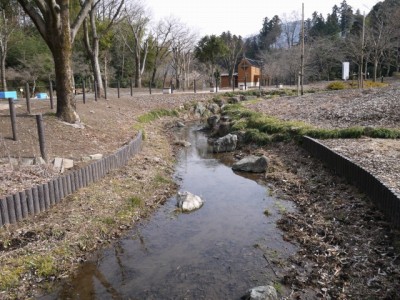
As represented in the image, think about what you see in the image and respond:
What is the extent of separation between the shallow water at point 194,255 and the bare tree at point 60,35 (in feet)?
19.4

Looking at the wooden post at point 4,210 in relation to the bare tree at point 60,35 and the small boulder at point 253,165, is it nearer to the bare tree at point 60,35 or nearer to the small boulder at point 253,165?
the bare tree at point 60,35

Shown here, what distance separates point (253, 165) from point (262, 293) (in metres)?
7.55

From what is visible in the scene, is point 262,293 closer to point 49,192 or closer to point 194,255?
point 194,255

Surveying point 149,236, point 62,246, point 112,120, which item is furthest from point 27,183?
point 112,120

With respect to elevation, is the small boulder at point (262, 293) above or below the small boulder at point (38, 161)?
below

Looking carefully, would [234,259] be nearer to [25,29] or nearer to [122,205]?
[122,205]

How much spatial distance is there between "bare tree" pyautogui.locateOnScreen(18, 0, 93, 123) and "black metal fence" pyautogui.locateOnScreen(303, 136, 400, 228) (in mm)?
8928

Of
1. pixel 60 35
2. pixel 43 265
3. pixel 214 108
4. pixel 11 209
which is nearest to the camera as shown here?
pixel 43 265

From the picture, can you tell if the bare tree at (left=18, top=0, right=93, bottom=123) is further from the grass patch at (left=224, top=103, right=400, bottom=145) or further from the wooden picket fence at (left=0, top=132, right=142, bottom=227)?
the grass patch at (left=224, top=103, right=400, bottom=145)

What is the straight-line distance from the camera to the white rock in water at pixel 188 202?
8953mm

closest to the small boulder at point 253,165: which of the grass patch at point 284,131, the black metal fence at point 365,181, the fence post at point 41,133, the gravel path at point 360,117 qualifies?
the black metal fence at point 365,181

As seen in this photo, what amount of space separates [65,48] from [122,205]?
6.67 metres

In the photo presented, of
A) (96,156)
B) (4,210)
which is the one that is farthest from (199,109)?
(4,210)

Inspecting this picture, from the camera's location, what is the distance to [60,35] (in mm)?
11719
